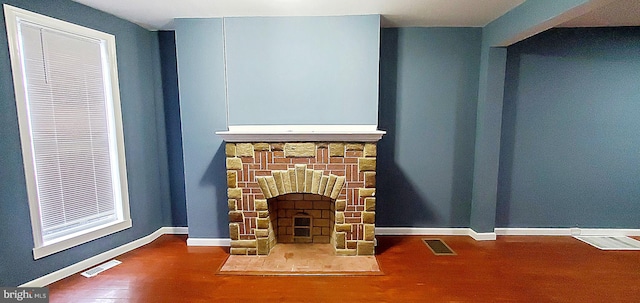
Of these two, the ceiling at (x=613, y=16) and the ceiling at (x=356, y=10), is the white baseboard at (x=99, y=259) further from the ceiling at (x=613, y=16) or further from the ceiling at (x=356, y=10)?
the ceiling at (x=613, y=16)

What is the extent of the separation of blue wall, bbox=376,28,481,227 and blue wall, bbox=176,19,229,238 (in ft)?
5.79

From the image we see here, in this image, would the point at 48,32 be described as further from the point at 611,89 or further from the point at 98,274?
the point at 611,89

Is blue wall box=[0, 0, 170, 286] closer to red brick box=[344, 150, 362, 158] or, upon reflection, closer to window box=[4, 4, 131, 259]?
window box=[4, 4, 131, 259]

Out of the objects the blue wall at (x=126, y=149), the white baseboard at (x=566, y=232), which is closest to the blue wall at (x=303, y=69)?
the blue wall at (x=126, y=149)

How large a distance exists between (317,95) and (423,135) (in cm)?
134

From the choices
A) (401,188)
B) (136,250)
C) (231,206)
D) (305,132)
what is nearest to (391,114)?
(401,188)

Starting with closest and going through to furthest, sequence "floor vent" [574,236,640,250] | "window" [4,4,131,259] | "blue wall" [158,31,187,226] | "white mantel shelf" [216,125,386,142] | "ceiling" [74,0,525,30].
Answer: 1. "window" [4,4,131,259]
2. "ceiling" [74,0,525,30]
3. "white mantel shelf" [216,125,386,142]
4. "floor vent" [574,236,640,250]
5. "blue wall" [158,31,187,226]

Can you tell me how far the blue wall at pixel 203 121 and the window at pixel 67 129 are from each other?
0.63 m

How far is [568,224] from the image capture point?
3.52m

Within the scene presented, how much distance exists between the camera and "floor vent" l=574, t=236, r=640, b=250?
316cm

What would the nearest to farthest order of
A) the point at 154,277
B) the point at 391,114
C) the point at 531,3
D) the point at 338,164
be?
the point at 531,3, the point at 154,277, the point at 338,164, the point at 391,114

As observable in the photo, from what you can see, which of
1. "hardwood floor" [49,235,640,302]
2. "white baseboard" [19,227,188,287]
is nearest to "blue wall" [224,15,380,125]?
"hardwood floor" [49,235,640,302]

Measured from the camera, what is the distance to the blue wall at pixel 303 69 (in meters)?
2.90

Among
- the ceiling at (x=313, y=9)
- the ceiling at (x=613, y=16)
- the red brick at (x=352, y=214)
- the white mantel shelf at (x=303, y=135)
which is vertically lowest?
the red brick at (x=352, y=214)
